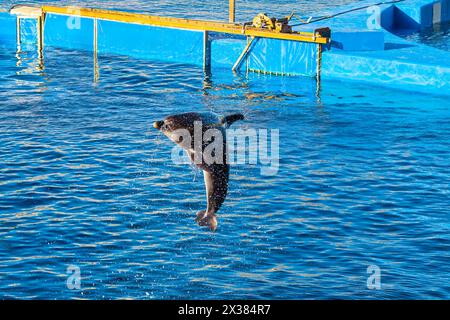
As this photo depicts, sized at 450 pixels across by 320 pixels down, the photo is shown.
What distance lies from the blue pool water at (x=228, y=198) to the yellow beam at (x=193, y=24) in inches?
53.8

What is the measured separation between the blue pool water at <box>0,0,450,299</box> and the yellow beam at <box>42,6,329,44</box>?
1.37 m

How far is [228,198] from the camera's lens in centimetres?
1752

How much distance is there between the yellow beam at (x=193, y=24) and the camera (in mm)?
26250

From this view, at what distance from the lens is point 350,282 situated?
14.0m

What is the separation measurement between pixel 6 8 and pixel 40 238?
811 inches

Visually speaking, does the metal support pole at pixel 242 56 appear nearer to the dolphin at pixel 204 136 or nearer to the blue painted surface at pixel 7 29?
the blue painted surface at pixel 7 29

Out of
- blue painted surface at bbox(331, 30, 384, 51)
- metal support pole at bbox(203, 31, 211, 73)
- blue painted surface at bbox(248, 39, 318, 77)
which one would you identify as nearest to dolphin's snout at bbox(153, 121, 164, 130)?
blue painted surface at bbox(248, 39, 318, 77)

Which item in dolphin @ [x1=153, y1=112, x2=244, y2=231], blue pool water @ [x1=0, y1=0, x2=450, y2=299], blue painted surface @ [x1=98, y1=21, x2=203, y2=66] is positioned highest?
blue painted surface @ [x1=98, y1=21, x2=203, y2=66]

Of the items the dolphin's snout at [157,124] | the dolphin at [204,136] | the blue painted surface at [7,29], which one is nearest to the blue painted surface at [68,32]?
the blue painted surface at [7,29]

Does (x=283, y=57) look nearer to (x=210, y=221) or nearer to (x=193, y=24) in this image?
(x=193, y=24)

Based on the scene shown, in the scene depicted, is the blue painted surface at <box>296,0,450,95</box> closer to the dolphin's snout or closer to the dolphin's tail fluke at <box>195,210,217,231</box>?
the dolphin's tail fluke at <box>195,210,217,231</box>

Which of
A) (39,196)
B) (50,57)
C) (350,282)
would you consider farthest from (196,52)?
(350,282)

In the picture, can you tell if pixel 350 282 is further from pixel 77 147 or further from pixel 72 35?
pixel 72 35

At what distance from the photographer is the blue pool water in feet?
46.5
